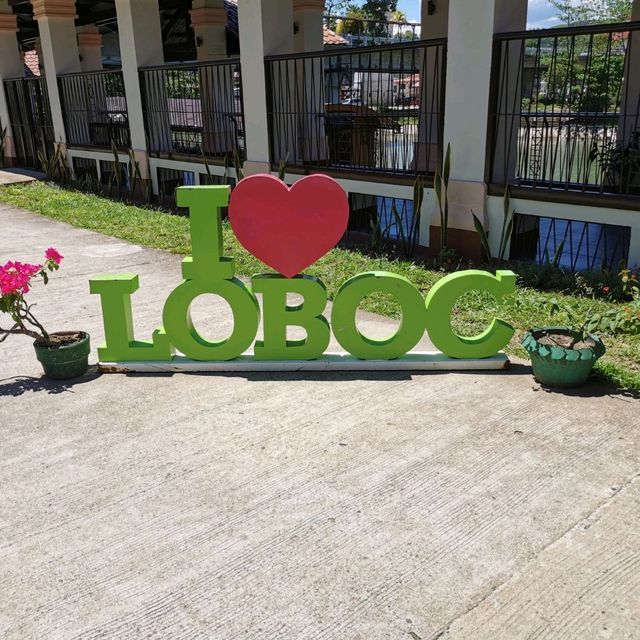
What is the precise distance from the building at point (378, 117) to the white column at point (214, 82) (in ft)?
0.14

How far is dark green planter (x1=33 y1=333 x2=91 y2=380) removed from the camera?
15.3 ft

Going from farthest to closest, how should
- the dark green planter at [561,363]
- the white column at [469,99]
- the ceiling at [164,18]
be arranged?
the ceiling at [164,18] < the white column at [469,99] < the dark green planter at [561,363]

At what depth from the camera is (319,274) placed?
7.20 meters

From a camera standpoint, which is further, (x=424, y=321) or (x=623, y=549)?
(x=424, y=321)

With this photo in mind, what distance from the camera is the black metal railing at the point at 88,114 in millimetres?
13935

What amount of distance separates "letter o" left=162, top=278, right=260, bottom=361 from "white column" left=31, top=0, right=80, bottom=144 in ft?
37.6

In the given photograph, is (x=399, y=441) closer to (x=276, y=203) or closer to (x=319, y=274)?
(x=276, y=203)

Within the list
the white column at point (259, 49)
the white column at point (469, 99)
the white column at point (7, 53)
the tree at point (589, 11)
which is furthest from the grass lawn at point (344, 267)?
the tree at point (589, 11)

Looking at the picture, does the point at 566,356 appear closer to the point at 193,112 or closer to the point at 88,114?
the point at 193,112

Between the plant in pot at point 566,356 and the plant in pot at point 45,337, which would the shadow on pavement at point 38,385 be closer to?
the plant in pot at point 45,337

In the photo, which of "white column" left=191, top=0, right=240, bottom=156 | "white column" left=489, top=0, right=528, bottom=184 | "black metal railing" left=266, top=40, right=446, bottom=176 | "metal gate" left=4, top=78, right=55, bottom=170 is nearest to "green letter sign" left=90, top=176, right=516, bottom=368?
"white column" left=489, top=0, right=528, bottom=184

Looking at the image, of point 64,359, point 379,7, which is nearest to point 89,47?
point 64,359

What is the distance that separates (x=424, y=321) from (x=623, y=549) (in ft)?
7.06

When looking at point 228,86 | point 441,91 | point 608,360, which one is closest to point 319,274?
point 441,91
